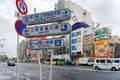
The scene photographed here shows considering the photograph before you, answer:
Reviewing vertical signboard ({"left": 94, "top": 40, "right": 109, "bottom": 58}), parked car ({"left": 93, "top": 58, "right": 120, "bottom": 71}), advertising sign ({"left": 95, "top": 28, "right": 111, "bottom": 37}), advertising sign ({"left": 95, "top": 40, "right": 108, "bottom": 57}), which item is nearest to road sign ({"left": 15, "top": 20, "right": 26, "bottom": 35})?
parked car ({"left": 93, "top": 58, "right": 120, "bottom": 71})

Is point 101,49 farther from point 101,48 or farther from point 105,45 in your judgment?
point 105,45

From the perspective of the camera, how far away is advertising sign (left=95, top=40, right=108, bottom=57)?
2144 inches

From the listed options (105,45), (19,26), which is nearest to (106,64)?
(105,45)

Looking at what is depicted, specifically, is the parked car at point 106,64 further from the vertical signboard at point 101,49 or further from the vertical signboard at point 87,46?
the vertical signboard at point 87,46

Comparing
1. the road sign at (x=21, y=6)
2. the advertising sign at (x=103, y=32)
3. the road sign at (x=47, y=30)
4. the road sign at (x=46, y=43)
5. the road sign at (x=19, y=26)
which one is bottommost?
the road sign at (x=46, y=43)

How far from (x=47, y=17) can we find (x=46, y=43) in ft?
2.77

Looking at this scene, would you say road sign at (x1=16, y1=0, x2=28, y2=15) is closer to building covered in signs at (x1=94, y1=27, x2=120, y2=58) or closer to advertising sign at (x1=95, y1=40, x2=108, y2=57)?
building covered in signs at (x1=94, y1=27, x2=120, y2=58)

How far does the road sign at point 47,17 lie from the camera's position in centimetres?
605

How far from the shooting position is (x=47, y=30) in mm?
6367

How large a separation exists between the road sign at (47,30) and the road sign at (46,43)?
0.70 ft

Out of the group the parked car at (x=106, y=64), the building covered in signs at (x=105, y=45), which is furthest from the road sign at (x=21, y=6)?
the building covered in signs at (x=105, y=45)

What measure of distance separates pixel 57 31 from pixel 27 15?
55.6 inches

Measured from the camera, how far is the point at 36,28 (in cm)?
660

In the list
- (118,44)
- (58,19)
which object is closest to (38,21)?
(58,19)
